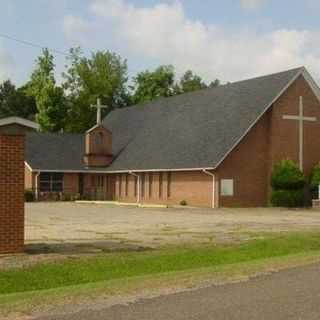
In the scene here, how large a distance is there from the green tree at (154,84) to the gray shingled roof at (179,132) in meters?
17.2

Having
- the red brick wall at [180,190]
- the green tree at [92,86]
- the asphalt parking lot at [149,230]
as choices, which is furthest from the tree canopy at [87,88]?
the asphalt parking lot at [149,230]

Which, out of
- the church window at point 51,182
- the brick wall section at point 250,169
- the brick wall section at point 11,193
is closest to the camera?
the brick wall section at point 11,193

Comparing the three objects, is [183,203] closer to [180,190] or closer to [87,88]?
[180,190]

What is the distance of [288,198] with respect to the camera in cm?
4231

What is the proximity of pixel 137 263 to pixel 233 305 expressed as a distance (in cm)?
543

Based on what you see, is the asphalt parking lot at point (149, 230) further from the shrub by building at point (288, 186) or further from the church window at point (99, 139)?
the church window at point (99, 139)

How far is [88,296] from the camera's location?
9.69 metres

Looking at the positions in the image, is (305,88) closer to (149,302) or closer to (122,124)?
(122,124)

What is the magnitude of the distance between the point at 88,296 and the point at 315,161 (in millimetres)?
38423

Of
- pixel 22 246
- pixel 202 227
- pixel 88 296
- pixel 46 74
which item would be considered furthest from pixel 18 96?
pixel 88 296

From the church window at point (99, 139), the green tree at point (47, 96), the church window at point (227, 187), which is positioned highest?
the green tree at point (47, 96)

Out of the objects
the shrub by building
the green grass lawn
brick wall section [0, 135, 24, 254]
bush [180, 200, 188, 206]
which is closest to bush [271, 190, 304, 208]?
the shrub by building

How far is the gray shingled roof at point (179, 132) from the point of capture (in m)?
43.9

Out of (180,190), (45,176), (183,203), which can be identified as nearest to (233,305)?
(183,203)
